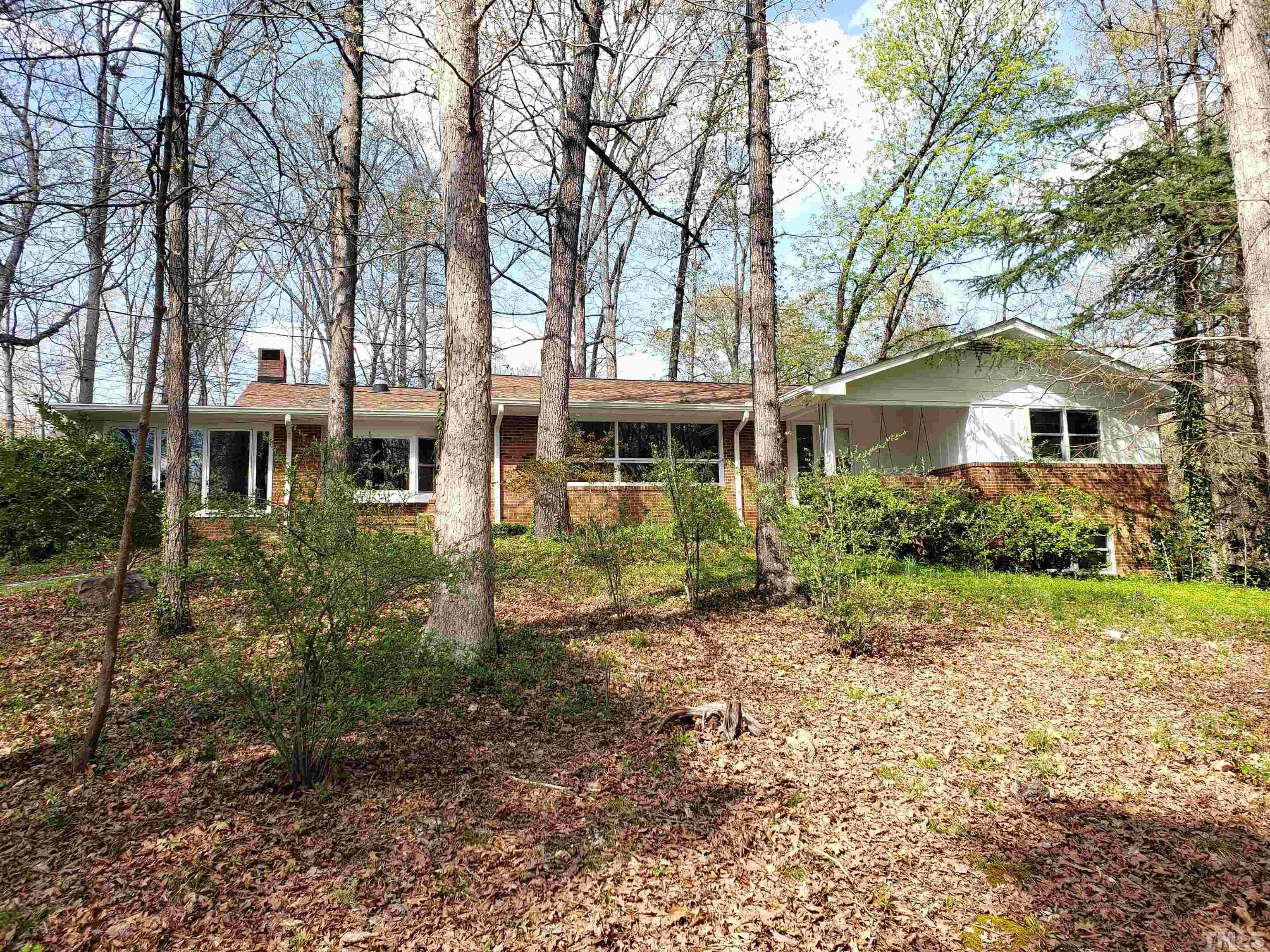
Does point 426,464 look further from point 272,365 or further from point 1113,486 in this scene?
point 1113,486

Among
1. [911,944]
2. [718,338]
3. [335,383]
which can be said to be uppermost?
[718,338]

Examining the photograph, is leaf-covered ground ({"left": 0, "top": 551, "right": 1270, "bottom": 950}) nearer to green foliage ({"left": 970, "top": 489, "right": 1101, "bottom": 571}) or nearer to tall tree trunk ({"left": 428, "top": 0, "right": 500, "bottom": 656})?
tall tree trunk ({"left": 428, "top": 0, "right": 500, "bottom": 656})

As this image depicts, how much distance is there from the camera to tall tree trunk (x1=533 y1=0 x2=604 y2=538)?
435 inches

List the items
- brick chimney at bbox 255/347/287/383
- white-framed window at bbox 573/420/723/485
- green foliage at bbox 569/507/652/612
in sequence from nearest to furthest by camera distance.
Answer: green foliage at bbox 569/507/652/612 < white-framed window at bbox 573/420/723/485 < brick chimney at bbox 255/347/287/383

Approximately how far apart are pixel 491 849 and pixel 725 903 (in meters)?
1.16

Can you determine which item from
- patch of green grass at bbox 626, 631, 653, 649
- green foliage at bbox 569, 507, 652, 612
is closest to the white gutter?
green foliage at bbox 569, 507, 652, 612

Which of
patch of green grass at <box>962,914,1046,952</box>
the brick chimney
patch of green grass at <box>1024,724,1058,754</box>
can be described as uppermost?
the brick chimney

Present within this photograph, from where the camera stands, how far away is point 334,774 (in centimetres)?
372

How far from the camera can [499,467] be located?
43.8 feet

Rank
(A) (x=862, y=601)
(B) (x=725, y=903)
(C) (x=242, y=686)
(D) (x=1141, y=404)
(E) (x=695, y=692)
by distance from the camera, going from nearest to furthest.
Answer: (B) (x=725, y=903), (C) (x=242, y=686), (E) (x=695, y=692), (A) (x=862, y=601), (D) (x=1141, y=404)

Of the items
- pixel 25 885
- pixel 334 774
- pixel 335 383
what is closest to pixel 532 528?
pixel 335 383

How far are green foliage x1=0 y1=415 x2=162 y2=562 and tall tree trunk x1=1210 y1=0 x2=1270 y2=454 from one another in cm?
957

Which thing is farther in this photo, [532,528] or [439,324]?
[439,324]

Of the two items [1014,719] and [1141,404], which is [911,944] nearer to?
[1014,719]
